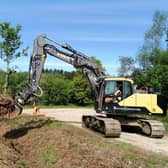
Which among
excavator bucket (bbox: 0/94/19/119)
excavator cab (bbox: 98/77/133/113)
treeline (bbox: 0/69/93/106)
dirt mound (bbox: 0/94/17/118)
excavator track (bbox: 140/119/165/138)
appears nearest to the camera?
excavator track (bbox: 140/119/165/138)

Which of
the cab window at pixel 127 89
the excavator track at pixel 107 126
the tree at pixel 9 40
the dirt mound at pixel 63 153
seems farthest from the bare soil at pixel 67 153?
the tree at pixel 9 40

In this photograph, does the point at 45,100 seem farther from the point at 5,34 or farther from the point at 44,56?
the point at 44,56

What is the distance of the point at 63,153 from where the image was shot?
13734mm

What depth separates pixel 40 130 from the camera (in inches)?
735

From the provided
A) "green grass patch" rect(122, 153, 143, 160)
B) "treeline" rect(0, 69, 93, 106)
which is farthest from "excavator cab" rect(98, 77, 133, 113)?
"treeline" rect(0, 69, 93, 106)

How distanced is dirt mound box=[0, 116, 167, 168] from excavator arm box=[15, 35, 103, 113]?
2.18m

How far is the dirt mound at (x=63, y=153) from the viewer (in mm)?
A: 12516

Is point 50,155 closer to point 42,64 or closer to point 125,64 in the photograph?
point 42,64

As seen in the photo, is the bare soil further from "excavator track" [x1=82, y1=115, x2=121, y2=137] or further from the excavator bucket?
the excavator bucket

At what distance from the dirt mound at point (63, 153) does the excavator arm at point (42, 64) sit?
2177mm

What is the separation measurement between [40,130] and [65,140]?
3298 millimetres

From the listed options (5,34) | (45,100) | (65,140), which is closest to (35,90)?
→ (65,140)

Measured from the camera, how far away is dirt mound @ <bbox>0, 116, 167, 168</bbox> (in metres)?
12.5

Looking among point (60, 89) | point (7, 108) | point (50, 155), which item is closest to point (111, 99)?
point (7, 108)
